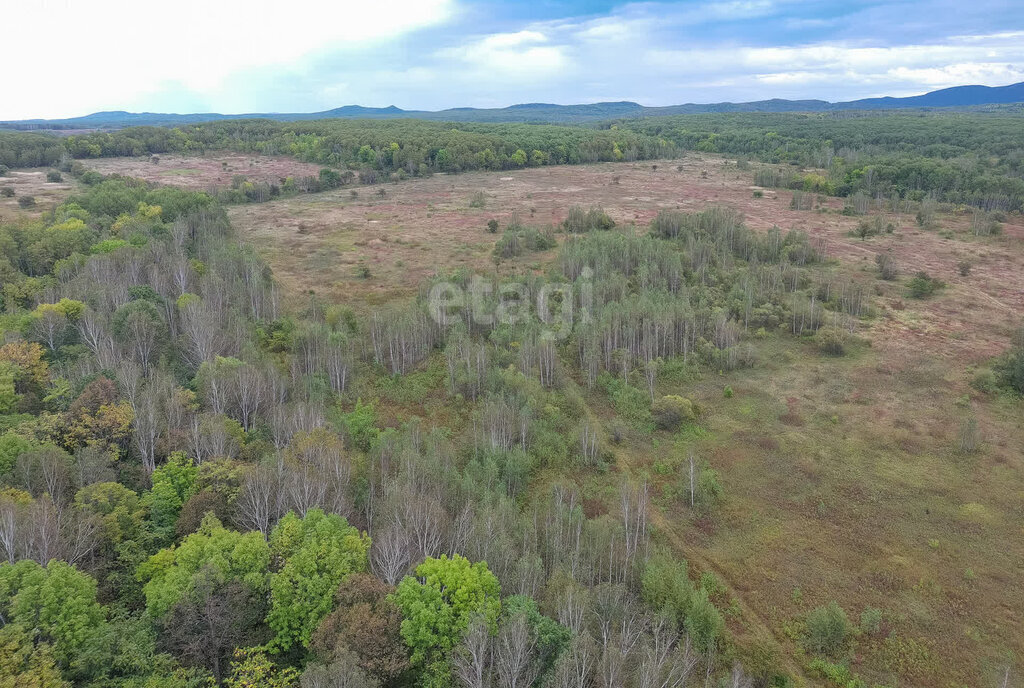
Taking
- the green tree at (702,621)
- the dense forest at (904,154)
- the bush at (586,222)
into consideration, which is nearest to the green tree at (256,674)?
the green tree at (702,621)

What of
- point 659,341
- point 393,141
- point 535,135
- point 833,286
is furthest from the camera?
point 535,135

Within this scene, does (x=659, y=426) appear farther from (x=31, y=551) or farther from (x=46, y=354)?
(x=46, y=354)

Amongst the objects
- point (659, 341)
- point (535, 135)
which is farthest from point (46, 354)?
point (535, 135)

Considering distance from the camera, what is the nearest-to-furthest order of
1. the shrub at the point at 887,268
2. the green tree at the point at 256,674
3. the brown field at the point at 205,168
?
1. the green tree at the point at 256,674
2. the shrub at the point at 887,268
3. the brown field at the point at 205,168

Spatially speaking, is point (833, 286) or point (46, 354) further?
point (833, 286)

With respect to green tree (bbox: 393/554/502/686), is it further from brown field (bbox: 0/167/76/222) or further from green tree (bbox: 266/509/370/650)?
brown field (bbox: 0/167/76/222)

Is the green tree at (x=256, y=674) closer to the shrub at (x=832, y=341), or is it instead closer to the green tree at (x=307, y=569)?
the green tree at (x=307, y=569)
